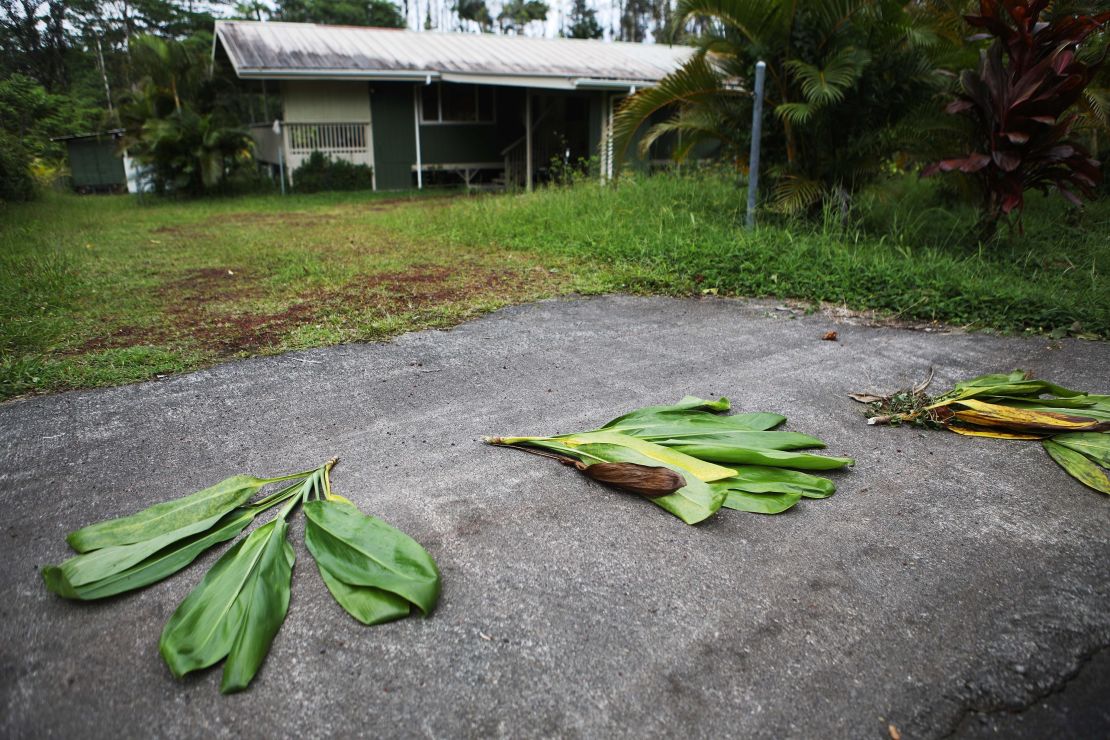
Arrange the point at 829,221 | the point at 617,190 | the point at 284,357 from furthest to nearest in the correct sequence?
the point at 617,190, the point at 829,221, the point at 284,357

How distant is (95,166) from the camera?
2227cm

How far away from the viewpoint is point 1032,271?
5.76 metres

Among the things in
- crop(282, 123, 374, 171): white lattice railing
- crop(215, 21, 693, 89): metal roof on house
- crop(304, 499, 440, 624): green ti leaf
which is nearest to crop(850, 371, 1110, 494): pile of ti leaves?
crop(304, 499, 440, 624): green ti leaf

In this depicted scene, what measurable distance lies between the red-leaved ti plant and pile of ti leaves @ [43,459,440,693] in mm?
5890

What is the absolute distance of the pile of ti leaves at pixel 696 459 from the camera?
2.37m

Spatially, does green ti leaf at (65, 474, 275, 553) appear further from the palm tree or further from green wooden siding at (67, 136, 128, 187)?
green wooden siding at (67, 136, 128, 187)

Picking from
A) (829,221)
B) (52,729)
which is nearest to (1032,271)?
(829,221)

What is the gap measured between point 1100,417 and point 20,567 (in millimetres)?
4018

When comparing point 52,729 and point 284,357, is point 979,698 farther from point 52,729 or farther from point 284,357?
point 284,357

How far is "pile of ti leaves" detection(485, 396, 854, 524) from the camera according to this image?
7.78 feet

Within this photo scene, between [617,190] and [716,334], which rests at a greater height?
[617,190]

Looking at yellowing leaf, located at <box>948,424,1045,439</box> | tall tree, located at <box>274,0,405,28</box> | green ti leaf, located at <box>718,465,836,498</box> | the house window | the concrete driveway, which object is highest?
tall tree, located at <box>274,0,405,28</box>

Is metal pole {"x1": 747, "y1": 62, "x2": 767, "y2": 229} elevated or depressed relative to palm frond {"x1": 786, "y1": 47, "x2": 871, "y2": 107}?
depressed

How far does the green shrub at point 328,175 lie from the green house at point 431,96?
0.23m
